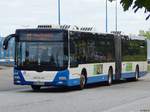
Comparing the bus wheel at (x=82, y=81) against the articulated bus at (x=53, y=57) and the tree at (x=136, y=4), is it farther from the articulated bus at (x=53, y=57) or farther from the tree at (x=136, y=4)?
the tree at (x=136, y=4)

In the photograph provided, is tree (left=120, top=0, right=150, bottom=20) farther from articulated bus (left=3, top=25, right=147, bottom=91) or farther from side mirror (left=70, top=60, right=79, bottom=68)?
side mirror (left=70, top=60, right=79, bottom=68)

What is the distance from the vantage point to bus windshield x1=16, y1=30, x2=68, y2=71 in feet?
84.4

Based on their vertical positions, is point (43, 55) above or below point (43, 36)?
below

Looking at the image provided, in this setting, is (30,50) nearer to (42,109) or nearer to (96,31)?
(96,31)

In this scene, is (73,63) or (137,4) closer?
(137,4)

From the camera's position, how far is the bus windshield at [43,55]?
84.4 ft

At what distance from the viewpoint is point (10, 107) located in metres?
18.5

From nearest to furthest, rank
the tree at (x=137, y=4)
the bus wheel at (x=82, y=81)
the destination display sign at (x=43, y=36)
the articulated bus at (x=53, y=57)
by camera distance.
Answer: the tree at (x=137, y=4), the articulated bus at (x=53, y=57), the destination display sign at (x=43, y=36), the bus wheel at (x=82, y=81)

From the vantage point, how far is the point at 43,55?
25938 millimetres

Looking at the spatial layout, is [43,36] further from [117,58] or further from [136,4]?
[136,4]

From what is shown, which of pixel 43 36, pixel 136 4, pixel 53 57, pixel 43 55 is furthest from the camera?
pixel 43 36

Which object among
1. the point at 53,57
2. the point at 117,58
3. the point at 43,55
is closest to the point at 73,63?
the point at 53,57

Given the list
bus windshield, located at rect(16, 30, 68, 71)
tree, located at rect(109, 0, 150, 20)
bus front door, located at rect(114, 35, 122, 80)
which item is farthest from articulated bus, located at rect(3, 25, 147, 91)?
tree, located at rect(109, 0, 150, 20)

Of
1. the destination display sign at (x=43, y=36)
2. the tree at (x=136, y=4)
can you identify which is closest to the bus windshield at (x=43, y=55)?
the destination display sign at (x=43, y=36)
